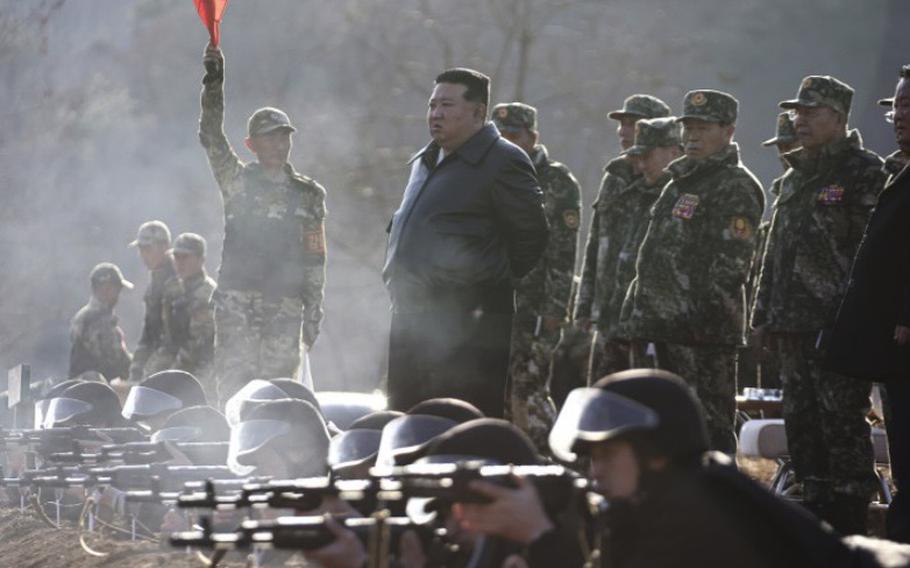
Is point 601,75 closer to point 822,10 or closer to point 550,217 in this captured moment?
point 822,10

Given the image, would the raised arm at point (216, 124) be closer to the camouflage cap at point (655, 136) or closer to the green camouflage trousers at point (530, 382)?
the green camouflage trousers at point (530, 382)

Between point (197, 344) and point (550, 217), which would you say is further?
point (197, 344)

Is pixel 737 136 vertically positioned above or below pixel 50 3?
below

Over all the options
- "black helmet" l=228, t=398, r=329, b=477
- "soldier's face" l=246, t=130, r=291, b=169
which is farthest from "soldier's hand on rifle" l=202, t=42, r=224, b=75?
"black helmet" l=228, t=398, r=329, b=477

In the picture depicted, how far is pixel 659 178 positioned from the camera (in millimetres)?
11789

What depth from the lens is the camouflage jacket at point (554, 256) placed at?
11977 mm

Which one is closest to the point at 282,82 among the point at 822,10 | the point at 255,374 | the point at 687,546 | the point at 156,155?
the point at 156,155

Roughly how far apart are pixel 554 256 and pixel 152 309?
5775 millimetres

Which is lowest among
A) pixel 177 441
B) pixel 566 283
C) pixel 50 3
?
pixel 177 441

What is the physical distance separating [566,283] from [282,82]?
60.5ft

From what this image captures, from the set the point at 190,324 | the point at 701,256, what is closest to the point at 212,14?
the point at 701,256

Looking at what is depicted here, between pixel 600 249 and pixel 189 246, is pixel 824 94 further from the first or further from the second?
pixel 189 246

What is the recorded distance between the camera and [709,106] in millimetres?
10438

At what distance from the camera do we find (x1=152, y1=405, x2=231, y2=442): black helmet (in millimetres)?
10953
